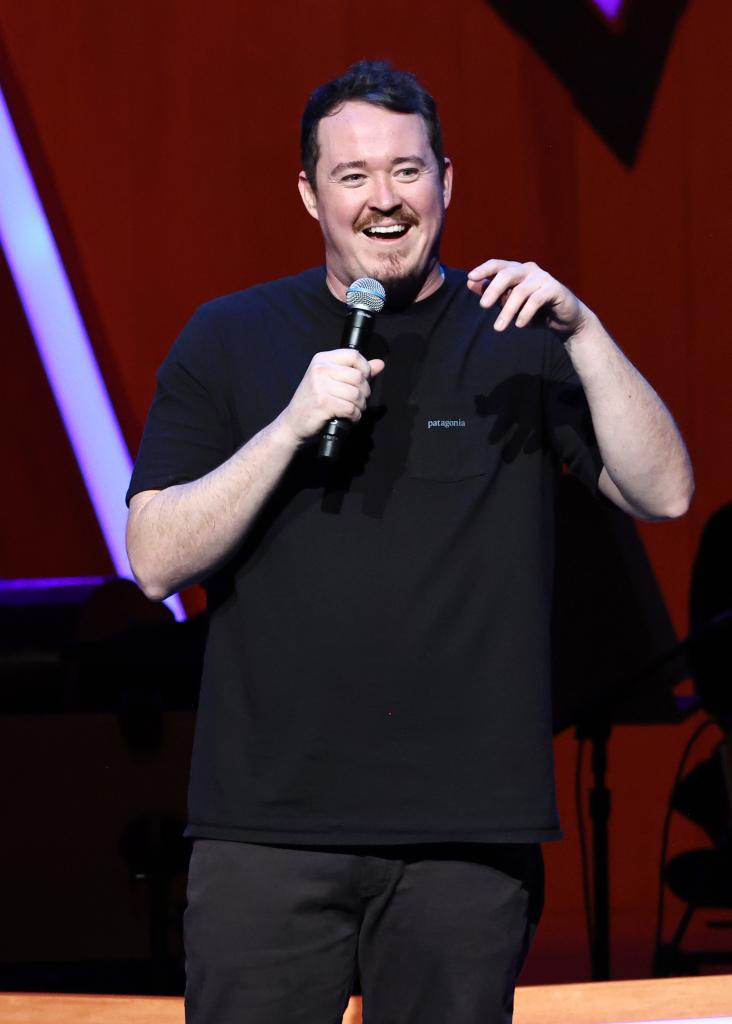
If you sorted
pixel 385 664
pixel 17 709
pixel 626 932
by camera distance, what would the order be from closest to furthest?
1. pixel 385 664
2. pixel 17 709
3. pixel 626 932

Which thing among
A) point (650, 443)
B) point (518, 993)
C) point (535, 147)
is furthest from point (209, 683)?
point (535, 147)

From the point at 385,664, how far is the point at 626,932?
2108 millimetres

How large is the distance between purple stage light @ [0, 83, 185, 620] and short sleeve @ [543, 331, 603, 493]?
6.22ft

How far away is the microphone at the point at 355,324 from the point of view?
4.20 feet

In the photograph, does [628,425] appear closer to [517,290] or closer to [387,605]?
[517,290]

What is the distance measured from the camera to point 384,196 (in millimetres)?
1459

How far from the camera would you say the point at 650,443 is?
4.62 ft

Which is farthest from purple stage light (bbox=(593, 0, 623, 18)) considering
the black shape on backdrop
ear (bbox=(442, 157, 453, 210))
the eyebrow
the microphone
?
the microphone

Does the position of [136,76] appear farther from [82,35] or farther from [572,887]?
[572,887]

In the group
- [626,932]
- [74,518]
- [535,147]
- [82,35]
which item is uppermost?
[82,35]

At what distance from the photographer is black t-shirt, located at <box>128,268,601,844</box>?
1320mm

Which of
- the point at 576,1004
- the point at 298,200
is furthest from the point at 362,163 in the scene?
the point at 298,200

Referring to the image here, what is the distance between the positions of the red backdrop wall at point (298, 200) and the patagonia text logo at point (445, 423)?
5.92ft

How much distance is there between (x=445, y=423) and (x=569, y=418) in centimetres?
16
